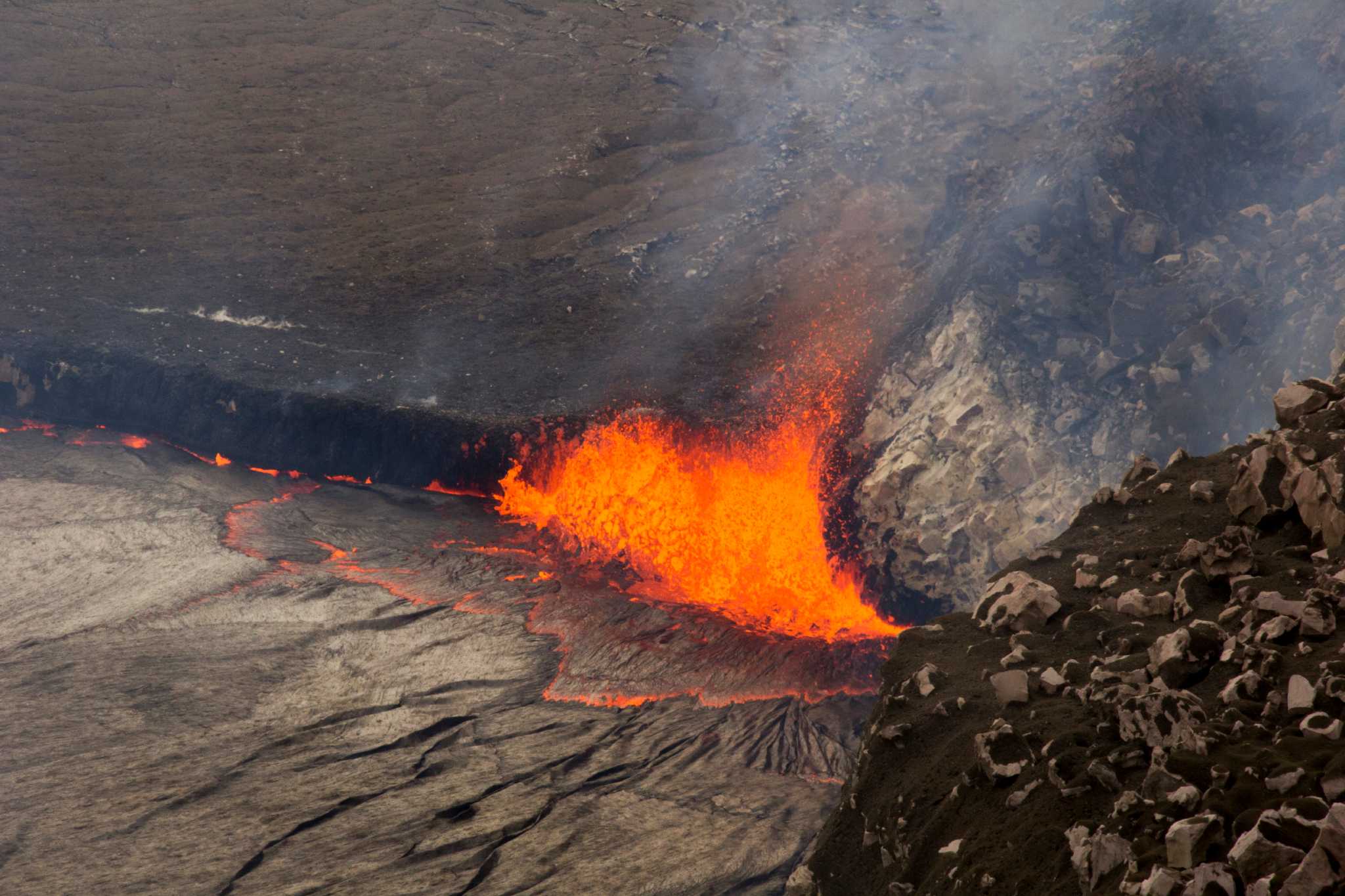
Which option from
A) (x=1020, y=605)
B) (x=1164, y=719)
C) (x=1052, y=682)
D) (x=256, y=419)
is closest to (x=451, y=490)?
(x=256, y=419)

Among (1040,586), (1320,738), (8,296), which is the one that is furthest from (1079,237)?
(8,296)

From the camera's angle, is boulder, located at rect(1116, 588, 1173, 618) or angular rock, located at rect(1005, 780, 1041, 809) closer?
angular rock, located at rect(1005, 780, 1041, 809)

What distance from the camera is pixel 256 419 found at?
16703 mm

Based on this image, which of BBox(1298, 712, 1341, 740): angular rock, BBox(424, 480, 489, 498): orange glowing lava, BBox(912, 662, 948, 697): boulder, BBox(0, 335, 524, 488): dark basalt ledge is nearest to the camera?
BBox(1298, 712, 1341, 740): angular rock

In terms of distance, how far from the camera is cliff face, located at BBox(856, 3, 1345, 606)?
1391 cm

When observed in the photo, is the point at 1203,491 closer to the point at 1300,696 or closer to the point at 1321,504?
the point at 1321,504

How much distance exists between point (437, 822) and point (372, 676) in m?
2.45

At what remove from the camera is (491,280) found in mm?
18406

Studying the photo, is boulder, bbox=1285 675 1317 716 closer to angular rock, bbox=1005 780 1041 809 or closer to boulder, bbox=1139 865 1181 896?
boulder, bbox=1139 865 1181 896

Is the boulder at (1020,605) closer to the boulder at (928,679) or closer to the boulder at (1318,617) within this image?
the boulder at (928,679)

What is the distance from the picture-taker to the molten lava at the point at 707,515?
1473cm

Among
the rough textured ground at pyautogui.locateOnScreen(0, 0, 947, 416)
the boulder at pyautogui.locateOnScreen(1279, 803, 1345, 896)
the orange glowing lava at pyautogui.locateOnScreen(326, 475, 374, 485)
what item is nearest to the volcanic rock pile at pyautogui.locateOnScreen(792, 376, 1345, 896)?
the boulder at pyautogui.locateOnScreen(1279, 803, 1345, 896)

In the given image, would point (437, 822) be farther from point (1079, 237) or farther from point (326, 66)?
point (326, 66)

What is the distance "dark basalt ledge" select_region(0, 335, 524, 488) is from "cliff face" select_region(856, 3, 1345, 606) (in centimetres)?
586
